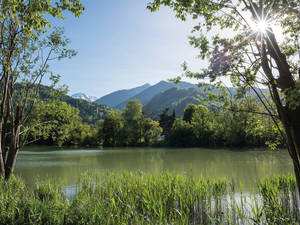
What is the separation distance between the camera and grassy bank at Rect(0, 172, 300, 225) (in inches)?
176

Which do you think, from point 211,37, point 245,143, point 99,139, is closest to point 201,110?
point 245,143

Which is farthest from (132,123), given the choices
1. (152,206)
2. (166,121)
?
(152,206)

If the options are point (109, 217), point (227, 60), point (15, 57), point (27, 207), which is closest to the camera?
point (109, 217)

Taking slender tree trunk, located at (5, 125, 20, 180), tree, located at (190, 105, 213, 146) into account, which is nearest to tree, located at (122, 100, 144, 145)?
tree, located at (190, 105, 213, 146)

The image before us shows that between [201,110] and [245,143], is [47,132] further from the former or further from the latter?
[201,110]

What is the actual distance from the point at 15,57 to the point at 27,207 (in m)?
7.40

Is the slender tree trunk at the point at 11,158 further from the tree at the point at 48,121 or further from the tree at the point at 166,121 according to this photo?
the tree at the point at 166,121

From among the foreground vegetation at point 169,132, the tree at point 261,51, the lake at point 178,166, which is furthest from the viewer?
the foreground vegetation at point 169,132

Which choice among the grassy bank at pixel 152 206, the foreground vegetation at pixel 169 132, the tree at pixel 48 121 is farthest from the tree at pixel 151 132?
the grassy bank at pixel 152 206

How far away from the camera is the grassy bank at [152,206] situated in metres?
4.48

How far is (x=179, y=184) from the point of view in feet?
23.2

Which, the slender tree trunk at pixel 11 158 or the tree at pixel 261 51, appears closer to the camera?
the tree at pixel 261 51

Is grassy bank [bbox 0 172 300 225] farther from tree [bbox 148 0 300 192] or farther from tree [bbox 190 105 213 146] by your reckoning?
tree [bbox 190 105 213 146]

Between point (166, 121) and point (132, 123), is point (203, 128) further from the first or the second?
point (166, 121)
